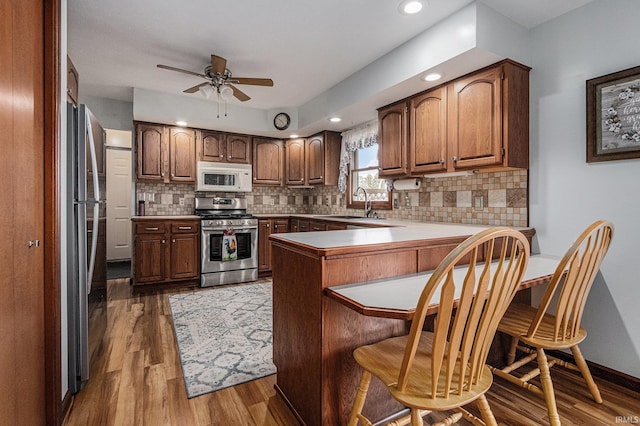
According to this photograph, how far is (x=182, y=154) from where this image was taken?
4.43 m

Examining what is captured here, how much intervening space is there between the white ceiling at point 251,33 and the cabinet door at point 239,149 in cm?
119

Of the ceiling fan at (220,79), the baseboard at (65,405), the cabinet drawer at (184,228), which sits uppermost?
the ceiling fan at (220,79)

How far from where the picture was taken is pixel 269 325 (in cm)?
287

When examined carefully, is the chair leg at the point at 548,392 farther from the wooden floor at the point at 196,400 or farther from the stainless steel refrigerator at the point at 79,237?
the stainless steel refrigerator at the point at 79,237

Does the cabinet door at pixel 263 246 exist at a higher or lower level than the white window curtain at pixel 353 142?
lower

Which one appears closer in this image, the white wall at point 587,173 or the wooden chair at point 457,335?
the wooden chair at point 457,335

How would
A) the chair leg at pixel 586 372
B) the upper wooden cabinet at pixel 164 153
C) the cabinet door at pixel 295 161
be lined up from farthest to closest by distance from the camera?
1. the cabinet door at pixel 295 161
2. the upper wooden cabinet at pixel 164 153
3. the chair leg at pixel 586 372

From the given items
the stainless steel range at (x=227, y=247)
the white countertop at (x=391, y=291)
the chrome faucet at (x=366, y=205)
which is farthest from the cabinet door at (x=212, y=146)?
the white countertop at (x=391, y=291)

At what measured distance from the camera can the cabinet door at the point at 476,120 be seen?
2.39 m

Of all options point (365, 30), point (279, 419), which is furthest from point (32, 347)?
point (365, 30)

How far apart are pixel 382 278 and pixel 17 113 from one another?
5.39 feet

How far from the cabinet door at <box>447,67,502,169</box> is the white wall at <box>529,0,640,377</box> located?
1.10ft

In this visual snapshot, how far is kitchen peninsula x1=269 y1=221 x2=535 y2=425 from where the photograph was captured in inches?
56.4

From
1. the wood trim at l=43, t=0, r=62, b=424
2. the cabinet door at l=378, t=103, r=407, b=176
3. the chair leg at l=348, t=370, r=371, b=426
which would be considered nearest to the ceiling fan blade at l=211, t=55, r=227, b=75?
the wood trim at l=43, t=0, r=62, b=424
